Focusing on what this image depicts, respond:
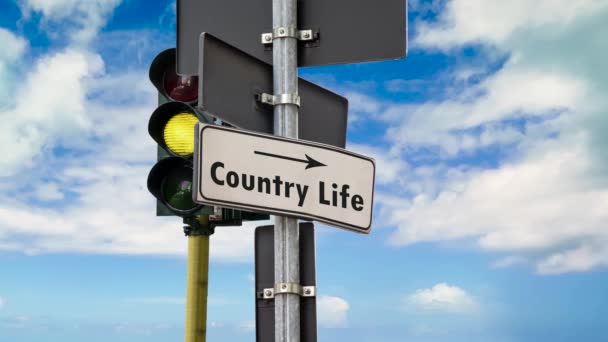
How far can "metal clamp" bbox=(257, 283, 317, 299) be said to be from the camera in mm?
3398

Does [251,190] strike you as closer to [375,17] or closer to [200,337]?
[375,17]

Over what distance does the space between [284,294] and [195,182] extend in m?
0.61

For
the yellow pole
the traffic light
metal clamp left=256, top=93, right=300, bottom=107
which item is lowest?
the yellow pole

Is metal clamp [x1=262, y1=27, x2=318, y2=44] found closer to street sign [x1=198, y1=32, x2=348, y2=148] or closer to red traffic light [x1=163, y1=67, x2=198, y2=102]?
street sign [x1=198, y1=32, x2=348, y2=148]

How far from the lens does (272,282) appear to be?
3518 millimetres

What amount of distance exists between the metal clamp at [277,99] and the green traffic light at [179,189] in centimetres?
158

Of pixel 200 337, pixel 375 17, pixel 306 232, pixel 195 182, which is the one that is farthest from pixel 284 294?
pixel 200 337

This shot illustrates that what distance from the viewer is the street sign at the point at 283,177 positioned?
128 inches

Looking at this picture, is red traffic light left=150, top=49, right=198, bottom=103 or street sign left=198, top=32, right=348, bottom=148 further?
red traffic light left=150, top=49, right=198, bottom=103

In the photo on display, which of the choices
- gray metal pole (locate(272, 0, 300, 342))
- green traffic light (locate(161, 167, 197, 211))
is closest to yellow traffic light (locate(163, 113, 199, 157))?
green traffic light (locate(161, 167, 197, 211))

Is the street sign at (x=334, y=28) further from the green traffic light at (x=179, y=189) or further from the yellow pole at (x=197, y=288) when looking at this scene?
the yellow pole at (x=197, y=288)

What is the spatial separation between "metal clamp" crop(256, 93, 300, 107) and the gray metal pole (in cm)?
2

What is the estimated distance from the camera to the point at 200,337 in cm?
564

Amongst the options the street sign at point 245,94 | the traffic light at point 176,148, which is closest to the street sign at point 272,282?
the street sign at point 245,94
